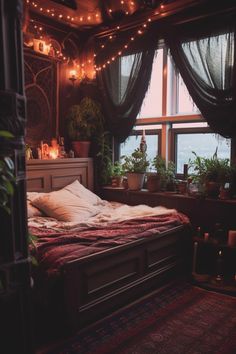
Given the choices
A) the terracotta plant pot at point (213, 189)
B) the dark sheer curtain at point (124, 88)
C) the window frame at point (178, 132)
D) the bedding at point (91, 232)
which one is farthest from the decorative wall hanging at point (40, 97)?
the terracotta plant pot at point (213, 189)

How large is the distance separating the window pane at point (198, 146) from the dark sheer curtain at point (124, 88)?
0.66 meters

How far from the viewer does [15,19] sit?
114cm

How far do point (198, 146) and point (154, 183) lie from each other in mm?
645

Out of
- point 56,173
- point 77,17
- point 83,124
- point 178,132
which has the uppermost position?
point 77,17

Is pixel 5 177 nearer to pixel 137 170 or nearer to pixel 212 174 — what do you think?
pixel 212 174

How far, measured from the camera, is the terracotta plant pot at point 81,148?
423 centimetres

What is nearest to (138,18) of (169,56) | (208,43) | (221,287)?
(169,56)

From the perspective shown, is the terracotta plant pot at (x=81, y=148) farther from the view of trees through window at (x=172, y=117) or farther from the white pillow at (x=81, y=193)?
the view of trees through window at (x=172, y=117)

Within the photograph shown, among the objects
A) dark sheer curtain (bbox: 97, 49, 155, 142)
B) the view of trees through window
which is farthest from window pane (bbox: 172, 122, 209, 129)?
dark sheer curtain (bbox: 97, 49, 155, 142)

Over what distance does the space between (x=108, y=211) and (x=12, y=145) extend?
8.28 ft

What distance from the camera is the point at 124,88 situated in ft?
13.6

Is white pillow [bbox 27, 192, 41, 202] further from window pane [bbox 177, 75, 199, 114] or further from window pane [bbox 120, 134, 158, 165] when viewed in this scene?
window pane [bbox 177, 75, 199, 114]

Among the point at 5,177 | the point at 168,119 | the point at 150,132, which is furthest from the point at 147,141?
the point at 5,177

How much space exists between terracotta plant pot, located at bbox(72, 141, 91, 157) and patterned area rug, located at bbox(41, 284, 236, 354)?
2081mm
